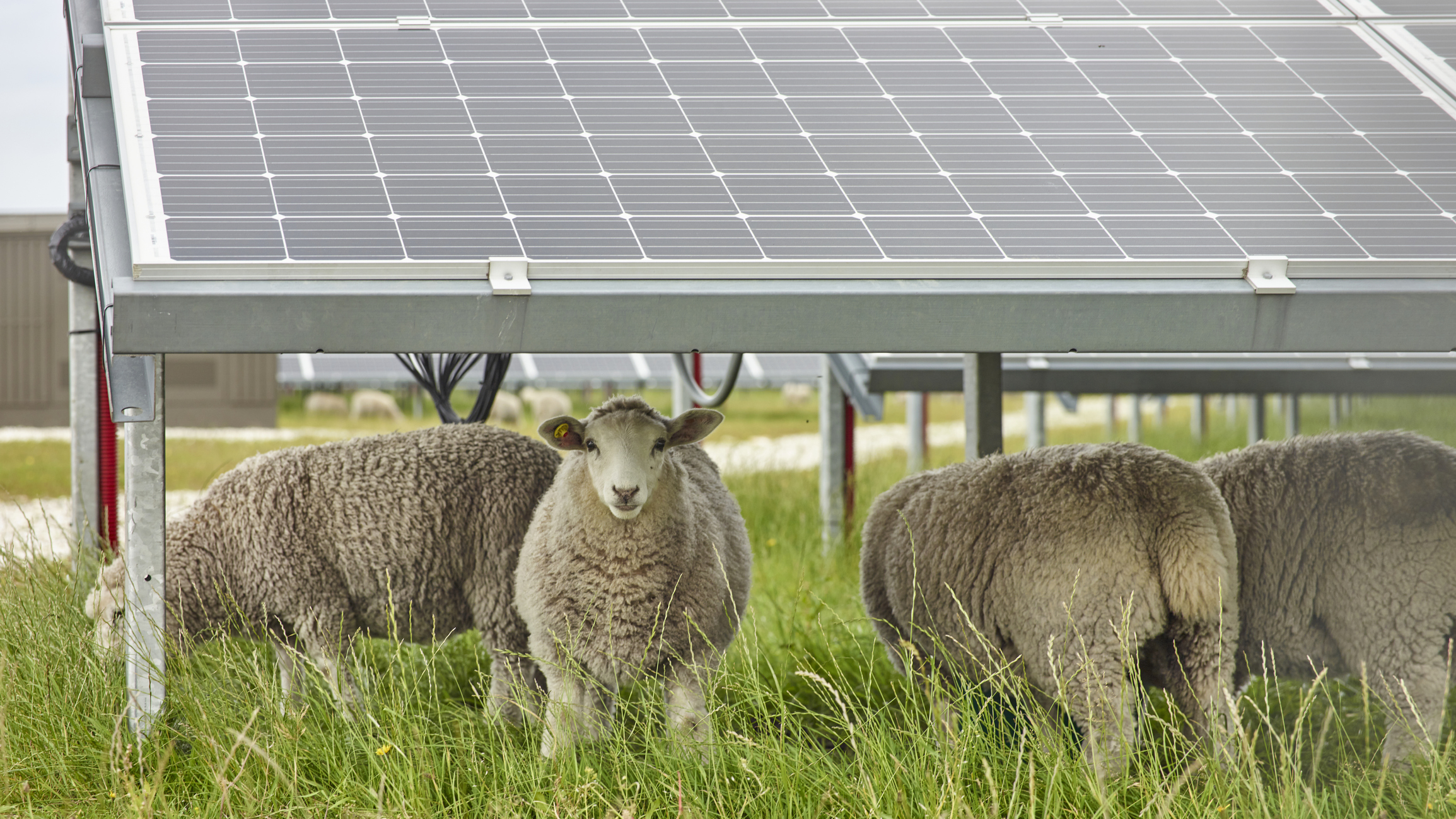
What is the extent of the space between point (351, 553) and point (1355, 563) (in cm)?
393

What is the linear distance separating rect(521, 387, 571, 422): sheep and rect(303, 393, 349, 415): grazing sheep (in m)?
4.46

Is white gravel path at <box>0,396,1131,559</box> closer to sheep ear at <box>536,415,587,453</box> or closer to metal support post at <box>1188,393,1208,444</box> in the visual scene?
metal support post at <box>1188,393,1208,444</box>

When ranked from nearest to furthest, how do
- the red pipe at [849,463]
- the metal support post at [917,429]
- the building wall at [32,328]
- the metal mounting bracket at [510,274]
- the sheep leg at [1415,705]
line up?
1. the metal mounting bracket at [510,274]
2. the sheep leg at [1415,705]
3. the red pipe at [849,463]
4. the metal support post at [917,429]
5. the building wall at [32,328]

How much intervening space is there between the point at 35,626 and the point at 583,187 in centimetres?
309

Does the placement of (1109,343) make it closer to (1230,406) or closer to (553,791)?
(553,791)

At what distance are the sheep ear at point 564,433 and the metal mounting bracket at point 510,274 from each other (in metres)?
0.87

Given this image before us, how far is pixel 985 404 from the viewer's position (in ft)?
18.3

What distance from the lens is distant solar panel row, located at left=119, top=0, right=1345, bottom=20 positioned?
512 centimetres

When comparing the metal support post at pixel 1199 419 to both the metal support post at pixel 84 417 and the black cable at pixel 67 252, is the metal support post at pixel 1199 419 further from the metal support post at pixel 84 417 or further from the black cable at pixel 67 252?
the black cable at pixel 67 252

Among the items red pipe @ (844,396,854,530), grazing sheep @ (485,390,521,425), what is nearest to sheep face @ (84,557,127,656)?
red pipe @ (844,396,854,530)

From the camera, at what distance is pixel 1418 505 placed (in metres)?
4.15

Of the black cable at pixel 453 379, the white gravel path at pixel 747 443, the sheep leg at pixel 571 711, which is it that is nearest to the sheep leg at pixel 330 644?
the sheep leg at pixel 571 711

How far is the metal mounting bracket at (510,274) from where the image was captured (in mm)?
3320

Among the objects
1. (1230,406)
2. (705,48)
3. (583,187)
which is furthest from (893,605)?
(1230,406)
